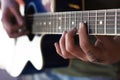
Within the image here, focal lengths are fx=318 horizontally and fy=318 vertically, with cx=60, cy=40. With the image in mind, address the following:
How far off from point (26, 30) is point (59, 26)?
21 cm

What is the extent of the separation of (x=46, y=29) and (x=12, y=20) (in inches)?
7.4

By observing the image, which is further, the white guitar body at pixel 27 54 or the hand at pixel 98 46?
the white guitar body at pixel 27 54

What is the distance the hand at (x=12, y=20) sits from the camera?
3.86ft

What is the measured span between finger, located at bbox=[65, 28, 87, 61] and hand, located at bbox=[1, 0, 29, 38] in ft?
0.91

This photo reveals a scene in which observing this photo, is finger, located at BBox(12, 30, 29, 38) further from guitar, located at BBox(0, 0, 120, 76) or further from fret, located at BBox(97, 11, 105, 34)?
fret, located at BBox(97, 11, 105, 34)

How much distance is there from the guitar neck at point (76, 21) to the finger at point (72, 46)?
0.03 metres

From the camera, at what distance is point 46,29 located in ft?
3.54

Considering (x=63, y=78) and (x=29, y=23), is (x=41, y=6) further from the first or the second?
(x=63, y=78)

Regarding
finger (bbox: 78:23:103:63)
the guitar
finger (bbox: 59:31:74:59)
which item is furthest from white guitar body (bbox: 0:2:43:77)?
finger (bbox: 78:23:103:63)

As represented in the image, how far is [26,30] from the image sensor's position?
117 cm

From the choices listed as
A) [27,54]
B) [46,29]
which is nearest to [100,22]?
[46,29]

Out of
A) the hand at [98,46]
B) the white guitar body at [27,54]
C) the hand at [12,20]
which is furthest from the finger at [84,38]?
the hand at [12,20]

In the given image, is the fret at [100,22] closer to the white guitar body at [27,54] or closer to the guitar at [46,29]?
the guitar at [46,29]

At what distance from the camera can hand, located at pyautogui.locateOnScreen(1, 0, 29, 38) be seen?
3.86ft
